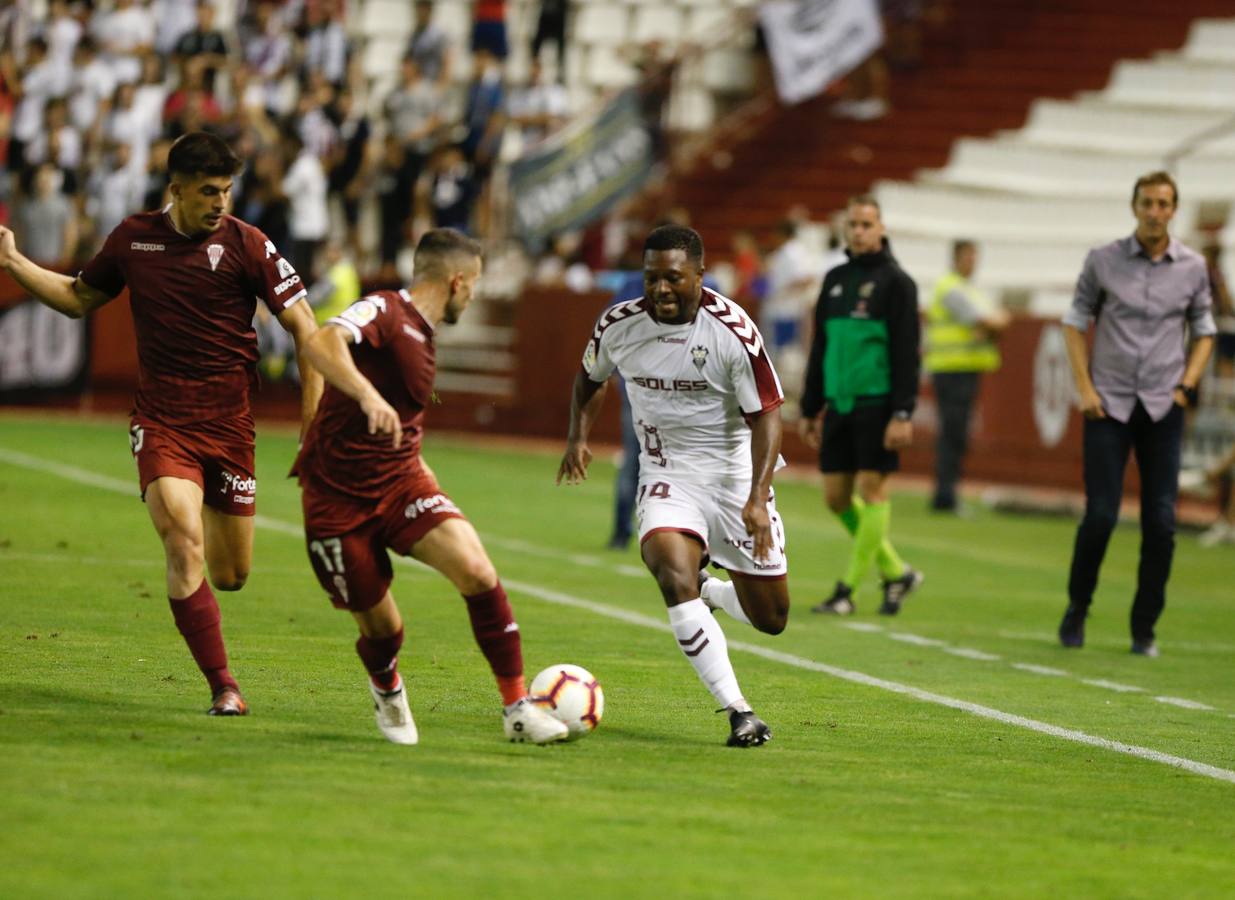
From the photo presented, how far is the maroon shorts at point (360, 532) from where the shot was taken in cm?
759

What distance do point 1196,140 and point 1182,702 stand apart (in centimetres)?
1786

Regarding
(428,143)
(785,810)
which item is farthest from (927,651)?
(428,143)

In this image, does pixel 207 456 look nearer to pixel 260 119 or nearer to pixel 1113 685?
pixel 1113 685

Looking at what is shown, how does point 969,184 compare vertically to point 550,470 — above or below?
above

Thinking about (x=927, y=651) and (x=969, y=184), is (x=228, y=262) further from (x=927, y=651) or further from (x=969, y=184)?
(x=969, y=184)

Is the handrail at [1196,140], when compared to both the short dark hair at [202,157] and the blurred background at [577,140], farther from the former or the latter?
the short dark hair at [202,157]

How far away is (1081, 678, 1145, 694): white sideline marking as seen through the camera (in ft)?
34.4

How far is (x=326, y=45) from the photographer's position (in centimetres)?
2858

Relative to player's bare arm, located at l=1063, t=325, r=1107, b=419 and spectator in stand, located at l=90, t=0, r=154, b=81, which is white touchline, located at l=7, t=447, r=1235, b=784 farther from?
spectator in stand, located at l=90, t=0, r=154, b=81

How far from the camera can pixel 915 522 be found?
63.4 feet

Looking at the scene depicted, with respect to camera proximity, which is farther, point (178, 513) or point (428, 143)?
point (428, 143)

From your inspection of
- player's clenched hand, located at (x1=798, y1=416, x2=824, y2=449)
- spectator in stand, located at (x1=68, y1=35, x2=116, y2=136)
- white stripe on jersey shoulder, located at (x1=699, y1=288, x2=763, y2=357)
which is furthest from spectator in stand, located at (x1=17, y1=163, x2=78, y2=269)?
white stripe on jersey shoulder, located at (x1=699, y1=288, x2=763, y2=357)

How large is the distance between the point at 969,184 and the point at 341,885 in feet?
80.2

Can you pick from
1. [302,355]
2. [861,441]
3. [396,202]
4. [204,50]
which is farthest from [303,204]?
[302,355]
